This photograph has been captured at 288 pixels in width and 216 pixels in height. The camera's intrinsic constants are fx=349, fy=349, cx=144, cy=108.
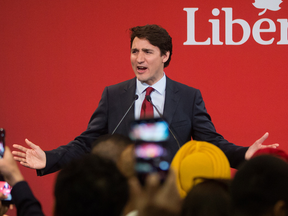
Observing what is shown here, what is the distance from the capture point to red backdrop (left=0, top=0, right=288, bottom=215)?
3.10 meters

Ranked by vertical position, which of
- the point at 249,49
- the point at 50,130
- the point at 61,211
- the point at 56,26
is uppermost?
the point at 56,26

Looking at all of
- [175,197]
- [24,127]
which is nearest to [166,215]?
[175,197]

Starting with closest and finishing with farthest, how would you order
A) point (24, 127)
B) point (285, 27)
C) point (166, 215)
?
point (166, 215) → point (285, 27) → point (24, 127)

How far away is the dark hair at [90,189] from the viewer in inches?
27.9

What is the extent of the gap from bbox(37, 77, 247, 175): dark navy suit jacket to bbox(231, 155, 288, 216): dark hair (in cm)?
104

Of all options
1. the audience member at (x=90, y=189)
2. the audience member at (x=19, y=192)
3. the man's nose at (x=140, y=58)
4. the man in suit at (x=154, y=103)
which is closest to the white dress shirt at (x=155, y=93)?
the man in suit at (x=154, y=103)

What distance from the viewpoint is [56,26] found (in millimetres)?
3197

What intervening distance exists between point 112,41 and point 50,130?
100cm

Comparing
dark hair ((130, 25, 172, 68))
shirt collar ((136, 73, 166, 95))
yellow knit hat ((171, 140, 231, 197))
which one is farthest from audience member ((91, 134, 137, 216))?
dark hair ((130, 25, 172, 68))

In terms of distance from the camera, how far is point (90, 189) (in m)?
0.71

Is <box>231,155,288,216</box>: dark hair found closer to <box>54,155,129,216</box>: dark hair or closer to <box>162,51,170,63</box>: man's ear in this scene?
<box>54,155,129,216</box>: dark hair

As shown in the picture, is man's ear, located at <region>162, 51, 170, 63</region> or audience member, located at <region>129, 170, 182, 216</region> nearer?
audience member, located at <region>129, 170, 182, 216</region>

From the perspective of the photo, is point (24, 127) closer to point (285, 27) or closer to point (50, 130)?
point (50, 130)

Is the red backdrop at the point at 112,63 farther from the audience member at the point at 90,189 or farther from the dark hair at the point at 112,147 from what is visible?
the audience member at the point at 90,189
